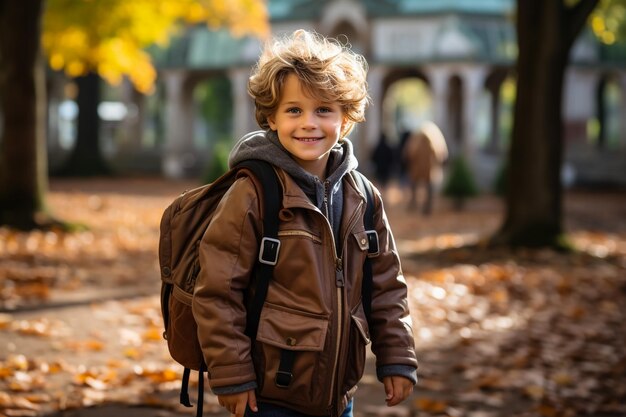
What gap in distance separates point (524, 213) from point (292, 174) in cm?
1059

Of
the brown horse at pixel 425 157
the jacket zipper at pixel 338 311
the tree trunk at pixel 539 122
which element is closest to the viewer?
the jacket zipper at pixel 338 311

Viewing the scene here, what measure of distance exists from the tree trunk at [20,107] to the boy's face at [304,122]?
429 inches

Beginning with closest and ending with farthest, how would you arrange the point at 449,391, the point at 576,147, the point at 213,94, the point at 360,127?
the point at 449,391 → the point at 576,147 → the point at 360,127 → the point at 213,94

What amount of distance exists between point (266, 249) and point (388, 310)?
55 centimetres

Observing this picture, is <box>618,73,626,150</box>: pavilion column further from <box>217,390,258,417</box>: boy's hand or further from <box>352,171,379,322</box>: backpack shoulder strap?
<box>217,390,258,417</box>: boy's hand

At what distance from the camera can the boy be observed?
112 inches

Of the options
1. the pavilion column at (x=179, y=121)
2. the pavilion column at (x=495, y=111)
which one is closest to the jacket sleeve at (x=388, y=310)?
the pavilion column at (x=179, y=121)

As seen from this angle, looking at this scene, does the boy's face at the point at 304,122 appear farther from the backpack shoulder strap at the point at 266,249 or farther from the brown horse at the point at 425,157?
the brown horse at the point at 425,157

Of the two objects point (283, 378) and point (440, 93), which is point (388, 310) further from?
point (440, 93)

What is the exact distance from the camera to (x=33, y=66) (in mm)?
13258

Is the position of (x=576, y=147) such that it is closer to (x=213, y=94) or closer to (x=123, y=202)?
(x=123, y=202)

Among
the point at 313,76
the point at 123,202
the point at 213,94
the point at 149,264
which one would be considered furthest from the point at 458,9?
the point at 313,76

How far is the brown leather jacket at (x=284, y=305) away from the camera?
9.27ft

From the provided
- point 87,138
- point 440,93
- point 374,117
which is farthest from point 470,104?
point 87,138
